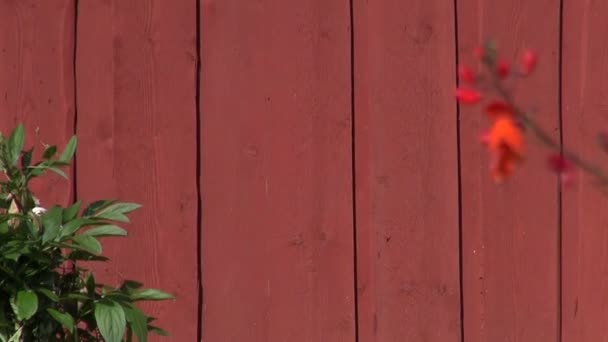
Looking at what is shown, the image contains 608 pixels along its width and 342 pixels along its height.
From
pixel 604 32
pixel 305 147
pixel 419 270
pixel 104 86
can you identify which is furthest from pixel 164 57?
pixel 604 32

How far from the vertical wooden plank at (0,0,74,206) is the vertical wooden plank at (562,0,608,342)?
4.68 feet

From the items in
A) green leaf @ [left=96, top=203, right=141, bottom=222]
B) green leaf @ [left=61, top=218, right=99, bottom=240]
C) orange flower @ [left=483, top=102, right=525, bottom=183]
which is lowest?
green leaf @ [left=61, top=218, right=99, bottom=240]

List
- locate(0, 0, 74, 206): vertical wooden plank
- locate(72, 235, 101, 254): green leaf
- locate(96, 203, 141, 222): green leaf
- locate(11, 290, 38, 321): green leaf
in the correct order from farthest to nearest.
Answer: locate(0, 0, 74, 206): vertical wooden plank → locate(96, 203, 141, 222): green leaf → locate(72, 235, 101, 254): green leaf → locate(11, 290, 38, 321): green leaf

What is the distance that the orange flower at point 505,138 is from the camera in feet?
2.86

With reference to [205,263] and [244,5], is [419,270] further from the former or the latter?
[244,5]

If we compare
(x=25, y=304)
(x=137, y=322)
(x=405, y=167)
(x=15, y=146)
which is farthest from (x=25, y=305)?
(x=405, y=167)

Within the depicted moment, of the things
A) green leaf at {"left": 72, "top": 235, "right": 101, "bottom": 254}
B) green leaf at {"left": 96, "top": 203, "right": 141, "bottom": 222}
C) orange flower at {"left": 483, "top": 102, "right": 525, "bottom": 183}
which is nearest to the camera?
orange flower at {"left": 483, "top": 102, "right": 525, "bottom": 183}

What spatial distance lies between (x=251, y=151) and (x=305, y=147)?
155 mm

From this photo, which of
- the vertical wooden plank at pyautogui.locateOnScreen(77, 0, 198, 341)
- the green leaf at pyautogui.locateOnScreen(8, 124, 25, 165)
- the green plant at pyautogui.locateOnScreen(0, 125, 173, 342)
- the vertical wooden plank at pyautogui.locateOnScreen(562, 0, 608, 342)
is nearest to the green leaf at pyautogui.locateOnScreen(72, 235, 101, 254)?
the green plant at pyautogui.locateOnScreen(0, 125, 173, 342)

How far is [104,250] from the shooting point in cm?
338

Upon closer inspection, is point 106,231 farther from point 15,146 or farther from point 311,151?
point 311,151

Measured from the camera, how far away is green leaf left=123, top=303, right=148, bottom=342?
242cm

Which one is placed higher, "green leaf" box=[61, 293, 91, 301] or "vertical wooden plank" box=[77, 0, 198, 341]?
"vertical wooden plank" box=[77, 0, 198, 341]

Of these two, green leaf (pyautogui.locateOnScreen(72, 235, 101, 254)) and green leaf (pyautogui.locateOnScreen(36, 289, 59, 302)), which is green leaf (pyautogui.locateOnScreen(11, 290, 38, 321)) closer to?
green leaf (pyautogui.locateOnScreen(36, 289, 59, 302))
